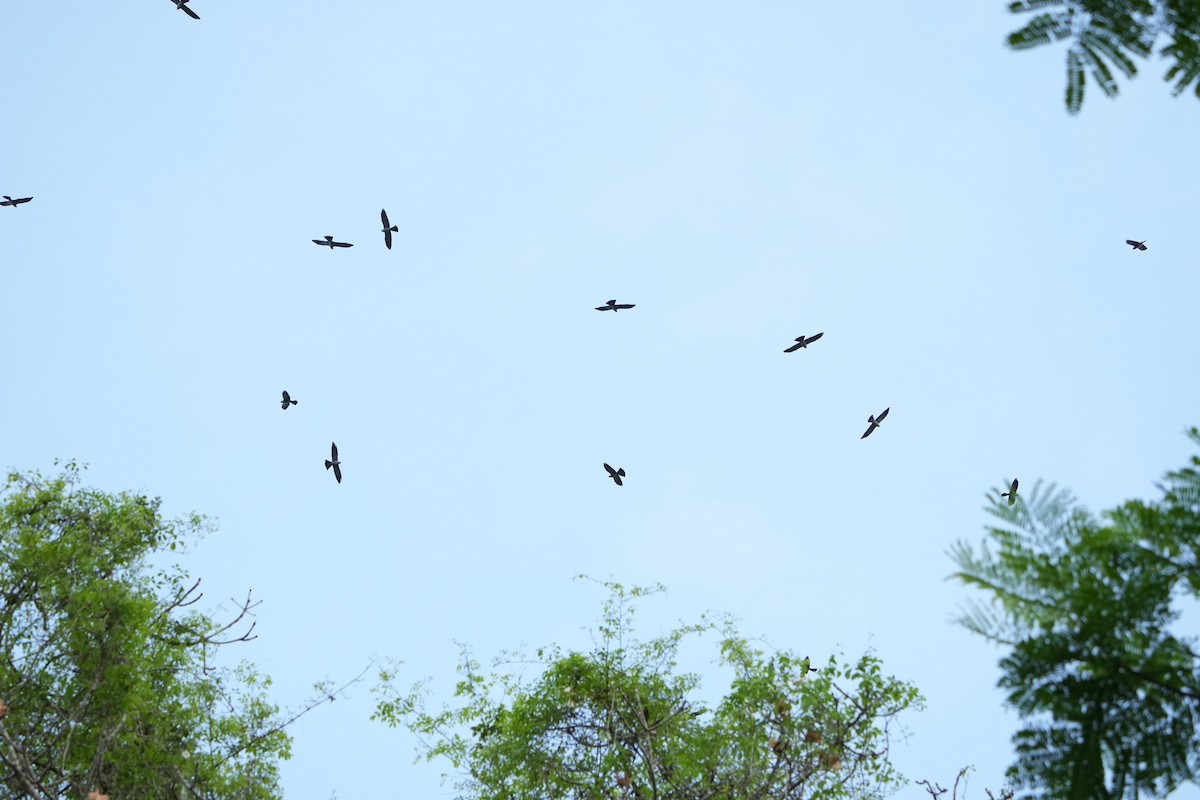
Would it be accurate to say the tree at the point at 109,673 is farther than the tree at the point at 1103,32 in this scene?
Yes

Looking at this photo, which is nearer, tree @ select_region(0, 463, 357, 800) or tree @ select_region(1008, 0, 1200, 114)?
tree @ select_region(1008, 0, 1200, 114)

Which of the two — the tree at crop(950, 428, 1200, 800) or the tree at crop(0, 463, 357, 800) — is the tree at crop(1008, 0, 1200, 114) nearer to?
the tree at crop(950, 428, 1200, 800)

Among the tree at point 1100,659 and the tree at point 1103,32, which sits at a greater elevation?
the tree at point 1103,32

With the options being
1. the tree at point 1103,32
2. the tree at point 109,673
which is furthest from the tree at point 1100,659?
the tree at point 109,673

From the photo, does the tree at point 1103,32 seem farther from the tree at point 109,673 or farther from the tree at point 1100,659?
the tree at point 109,673

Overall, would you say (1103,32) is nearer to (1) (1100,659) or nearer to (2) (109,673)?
(1) (1100,659)

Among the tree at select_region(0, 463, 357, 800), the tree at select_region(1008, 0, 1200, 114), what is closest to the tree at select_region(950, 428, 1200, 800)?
the tree at select_region(1008, 0, 1200, 114)

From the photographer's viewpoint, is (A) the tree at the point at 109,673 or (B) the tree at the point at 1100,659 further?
(A) the tree at the point at 109,673

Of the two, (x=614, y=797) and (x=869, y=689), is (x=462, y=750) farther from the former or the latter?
(x=869, y=689)

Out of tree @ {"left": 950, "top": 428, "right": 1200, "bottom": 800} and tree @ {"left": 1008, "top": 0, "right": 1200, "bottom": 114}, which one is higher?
tree @ {"left": 1008, "top": 0, "right": 1200, "bottom": 114}

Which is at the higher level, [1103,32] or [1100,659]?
[1103,32]

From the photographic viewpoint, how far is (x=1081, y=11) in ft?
15.1

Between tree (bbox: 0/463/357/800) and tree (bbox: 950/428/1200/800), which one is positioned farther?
tree (bbox: 0/463/357/800)

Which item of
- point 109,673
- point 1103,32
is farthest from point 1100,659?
point 109,673
